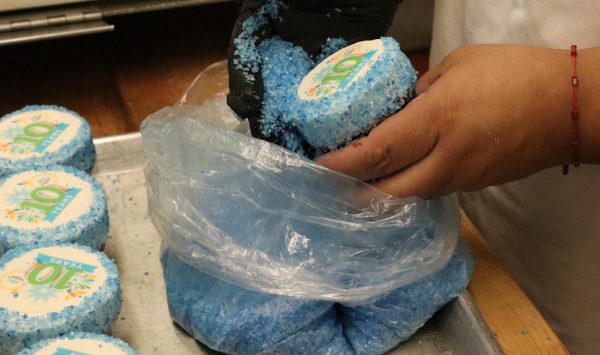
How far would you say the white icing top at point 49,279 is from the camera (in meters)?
0.56

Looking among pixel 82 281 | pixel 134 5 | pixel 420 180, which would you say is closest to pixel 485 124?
pixel 420 180

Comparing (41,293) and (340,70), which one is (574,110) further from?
(41,293)

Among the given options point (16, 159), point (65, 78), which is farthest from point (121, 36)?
point (16, 159)

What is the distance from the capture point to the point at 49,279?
1.91 feet

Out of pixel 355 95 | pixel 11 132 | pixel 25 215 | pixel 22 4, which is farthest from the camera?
pixel 22 4

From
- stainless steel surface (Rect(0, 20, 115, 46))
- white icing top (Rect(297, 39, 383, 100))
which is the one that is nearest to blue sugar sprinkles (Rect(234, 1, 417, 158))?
white icing top (Rect(297, 39, 383, 100))

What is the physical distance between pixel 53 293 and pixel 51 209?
0.11m

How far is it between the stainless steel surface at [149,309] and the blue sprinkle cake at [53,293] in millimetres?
63

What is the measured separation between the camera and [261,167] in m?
0.59

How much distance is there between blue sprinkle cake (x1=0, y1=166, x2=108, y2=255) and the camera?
2.08 ft

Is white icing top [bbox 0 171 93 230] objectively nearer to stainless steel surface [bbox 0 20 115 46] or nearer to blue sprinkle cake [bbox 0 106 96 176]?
blue sprinkle cake [bbox 0 106 96 176]

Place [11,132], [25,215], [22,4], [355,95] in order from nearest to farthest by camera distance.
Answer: [355,95]
[25,215]
[11,132]
[22,4]

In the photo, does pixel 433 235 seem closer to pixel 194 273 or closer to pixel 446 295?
pixel 446 295

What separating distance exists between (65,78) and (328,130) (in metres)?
0.67
